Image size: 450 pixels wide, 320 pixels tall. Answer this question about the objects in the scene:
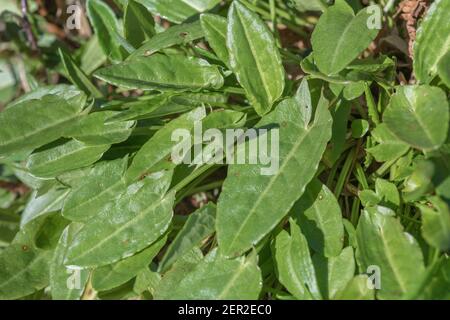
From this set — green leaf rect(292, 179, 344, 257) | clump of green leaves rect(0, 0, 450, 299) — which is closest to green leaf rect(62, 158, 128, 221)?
clump of green leaves rect(0, 0, 450, 299)

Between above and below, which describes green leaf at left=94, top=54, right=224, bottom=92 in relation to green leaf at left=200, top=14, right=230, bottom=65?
below

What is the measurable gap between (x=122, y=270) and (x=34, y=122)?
32 centimetres

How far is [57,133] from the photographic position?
1.25 meters

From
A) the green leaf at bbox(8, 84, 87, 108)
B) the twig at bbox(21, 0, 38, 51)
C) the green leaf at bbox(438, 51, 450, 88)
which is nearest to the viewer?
the green leaf at bbox(438, 51, 450, 88)

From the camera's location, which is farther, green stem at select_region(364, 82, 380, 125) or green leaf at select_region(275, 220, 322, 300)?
green stem at select_region(364, 82, 380, 125)

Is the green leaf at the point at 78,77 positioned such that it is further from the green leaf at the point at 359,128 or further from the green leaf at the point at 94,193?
the green leaf at the point at 359,128

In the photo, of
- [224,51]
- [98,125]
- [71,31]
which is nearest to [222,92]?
[224,51]

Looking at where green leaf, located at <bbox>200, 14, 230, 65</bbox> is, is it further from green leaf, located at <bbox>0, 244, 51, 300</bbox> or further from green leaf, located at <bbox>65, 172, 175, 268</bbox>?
green leaf, located at <bbox>0, 244, 51, 300</bbox>

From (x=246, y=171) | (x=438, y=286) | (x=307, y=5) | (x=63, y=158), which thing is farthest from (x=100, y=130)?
(x=438, y=286)

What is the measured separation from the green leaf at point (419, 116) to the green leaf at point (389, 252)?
0.13 meters

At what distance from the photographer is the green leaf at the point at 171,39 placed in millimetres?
1245

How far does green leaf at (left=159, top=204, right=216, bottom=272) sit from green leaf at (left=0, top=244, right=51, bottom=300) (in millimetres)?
309

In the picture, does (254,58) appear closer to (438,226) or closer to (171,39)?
(171,39)

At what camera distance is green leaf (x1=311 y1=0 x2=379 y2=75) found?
110 centimetres
